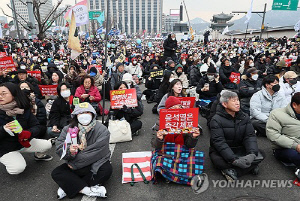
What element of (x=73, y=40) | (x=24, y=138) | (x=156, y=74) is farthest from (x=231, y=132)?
(x=156, y=74)

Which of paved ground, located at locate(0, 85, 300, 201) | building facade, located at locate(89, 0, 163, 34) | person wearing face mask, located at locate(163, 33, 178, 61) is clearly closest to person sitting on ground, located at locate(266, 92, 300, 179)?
paved ground, located at locate(0, 85, 300, 201)

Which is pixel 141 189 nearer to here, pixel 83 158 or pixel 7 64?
pixel 83 158

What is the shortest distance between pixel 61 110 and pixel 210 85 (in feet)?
13.2

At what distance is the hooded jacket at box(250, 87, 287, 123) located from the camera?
474 centimetres

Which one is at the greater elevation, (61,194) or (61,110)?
(61,110)

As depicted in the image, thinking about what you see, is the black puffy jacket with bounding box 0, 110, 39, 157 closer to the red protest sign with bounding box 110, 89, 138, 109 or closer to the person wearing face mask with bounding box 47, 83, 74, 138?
the person wearing face mask with bounding box 47, 83, 74, 138

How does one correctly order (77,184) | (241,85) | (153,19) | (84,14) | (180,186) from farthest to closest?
(153,19)
(84,14)
(241,85)
(180,186)
(77,184)

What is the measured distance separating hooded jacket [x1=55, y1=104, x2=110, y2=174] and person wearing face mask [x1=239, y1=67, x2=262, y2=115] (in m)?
3.83

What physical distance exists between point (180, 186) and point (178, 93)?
2086 millimetres

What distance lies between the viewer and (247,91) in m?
5.58

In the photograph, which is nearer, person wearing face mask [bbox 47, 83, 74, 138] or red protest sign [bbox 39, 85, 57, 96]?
person wearing face mask [bbox 47, 83, 74, 138]

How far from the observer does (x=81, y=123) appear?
310cm

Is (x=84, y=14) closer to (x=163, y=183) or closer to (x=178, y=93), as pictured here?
(x=178, y=93)

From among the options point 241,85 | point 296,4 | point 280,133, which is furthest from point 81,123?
point 296,4
